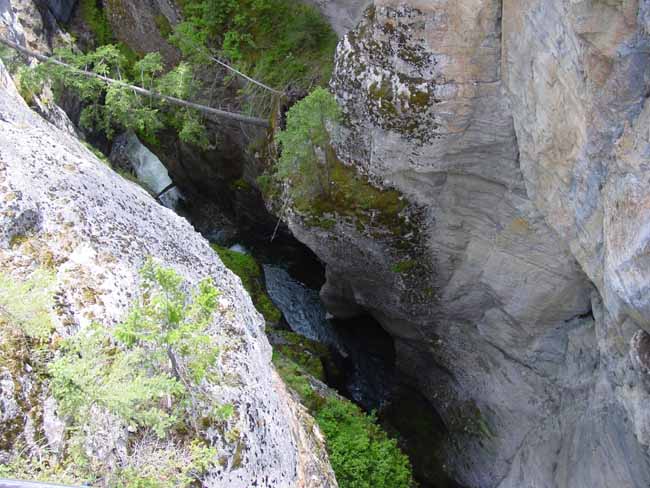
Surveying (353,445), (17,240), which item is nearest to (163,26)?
(17,240)

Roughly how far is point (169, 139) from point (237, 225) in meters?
4.20

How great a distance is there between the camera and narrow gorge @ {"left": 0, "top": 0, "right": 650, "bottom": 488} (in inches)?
231

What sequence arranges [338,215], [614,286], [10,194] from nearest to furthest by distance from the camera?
[10,194] → [614,286] → [338,215]

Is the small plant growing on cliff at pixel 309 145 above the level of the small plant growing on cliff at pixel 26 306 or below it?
above

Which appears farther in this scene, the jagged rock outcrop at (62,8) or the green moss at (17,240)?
the jagged rock outcrop at (62,8)

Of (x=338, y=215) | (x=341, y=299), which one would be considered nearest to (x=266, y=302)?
(x=341, y=299)

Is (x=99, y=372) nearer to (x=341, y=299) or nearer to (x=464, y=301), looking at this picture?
(x=464, y=301)

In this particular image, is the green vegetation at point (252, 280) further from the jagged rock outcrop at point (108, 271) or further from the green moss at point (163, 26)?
the jagged rock outcrop at point (108, 271)

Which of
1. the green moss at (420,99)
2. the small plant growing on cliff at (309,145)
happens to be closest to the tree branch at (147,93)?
the small plant growing on cliff at (309,145)

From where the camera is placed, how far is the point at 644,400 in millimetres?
8094

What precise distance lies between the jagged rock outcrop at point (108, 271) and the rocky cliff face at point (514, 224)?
16.4 ft

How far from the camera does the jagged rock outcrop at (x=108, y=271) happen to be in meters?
6.13

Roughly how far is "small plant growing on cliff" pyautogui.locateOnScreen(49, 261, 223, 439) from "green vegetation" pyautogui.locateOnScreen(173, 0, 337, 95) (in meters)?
10.7

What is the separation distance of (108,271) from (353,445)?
25.9 ft
